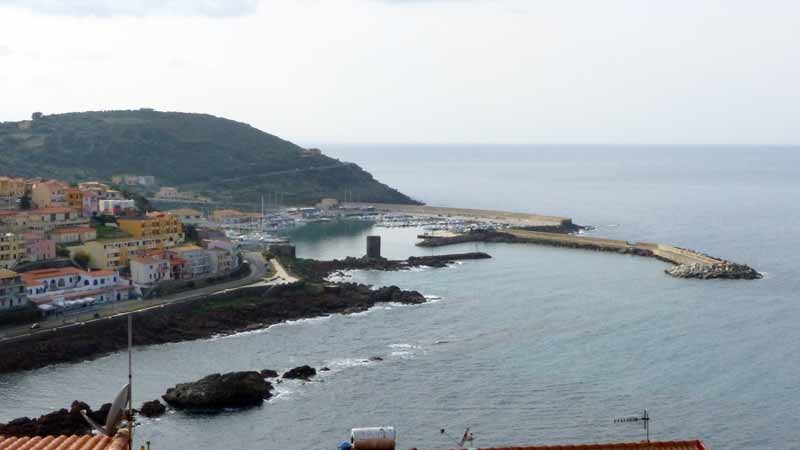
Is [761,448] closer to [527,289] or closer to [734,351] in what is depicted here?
[734,351]

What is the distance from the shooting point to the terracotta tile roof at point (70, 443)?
7906mm

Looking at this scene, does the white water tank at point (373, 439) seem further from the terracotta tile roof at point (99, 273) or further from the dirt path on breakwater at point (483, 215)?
the dirt path on breakwater at point (483, 215)

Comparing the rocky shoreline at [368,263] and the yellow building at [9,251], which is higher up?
the yellow building at [9,251]

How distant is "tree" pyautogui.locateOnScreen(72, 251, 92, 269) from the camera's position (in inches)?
1596

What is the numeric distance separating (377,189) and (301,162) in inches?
397

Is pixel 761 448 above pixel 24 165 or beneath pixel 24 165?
beneath

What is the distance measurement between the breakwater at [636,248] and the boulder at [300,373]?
25932mm

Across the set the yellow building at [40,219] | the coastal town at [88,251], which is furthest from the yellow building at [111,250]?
the yellow building at [40,219]

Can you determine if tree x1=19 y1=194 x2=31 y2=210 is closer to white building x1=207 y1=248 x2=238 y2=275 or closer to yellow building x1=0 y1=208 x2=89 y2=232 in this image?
yellow building x1=0 y1=208 x2=89 y2=232

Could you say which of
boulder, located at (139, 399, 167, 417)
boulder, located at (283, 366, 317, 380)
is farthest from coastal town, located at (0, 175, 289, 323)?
boulder, located at (283, 366, 317, 380)

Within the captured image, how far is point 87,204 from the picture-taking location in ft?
157

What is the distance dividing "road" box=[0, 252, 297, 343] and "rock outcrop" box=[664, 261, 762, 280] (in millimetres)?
18982

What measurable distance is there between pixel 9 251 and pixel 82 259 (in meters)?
2.93

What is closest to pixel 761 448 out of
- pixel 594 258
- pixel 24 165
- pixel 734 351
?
pixel 734 351
